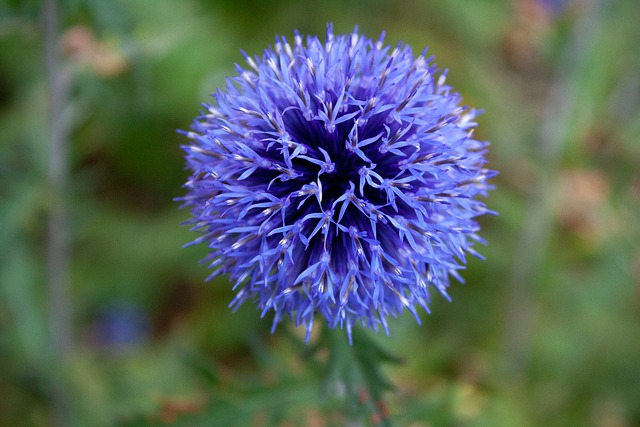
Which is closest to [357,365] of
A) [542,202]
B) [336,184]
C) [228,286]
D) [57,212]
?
[336,184]

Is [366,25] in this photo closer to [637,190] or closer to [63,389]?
[637,190]

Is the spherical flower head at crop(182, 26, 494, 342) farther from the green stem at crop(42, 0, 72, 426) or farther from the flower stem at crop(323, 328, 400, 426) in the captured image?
the green stem at crop(42, 0, 72, 426)

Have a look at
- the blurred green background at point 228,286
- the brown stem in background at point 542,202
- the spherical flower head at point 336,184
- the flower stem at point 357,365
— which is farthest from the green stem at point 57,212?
the brown stem in background at point 542,202

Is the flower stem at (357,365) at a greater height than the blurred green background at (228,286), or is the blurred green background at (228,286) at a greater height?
the blurred green background at (228,286)

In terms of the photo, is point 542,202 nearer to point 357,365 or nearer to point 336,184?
point 336,184

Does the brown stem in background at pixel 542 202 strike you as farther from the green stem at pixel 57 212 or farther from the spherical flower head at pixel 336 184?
the green stem at pixel 57 212

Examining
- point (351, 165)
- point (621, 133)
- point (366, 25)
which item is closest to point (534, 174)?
point (621, 133)

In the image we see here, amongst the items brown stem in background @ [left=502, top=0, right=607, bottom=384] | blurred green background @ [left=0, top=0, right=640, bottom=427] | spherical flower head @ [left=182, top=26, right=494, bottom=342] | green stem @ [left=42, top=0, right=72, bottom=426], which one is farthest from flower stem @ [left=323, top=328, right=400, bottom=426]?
brown stem in background @ [left=502, top=0, right=607, bottom=384]
